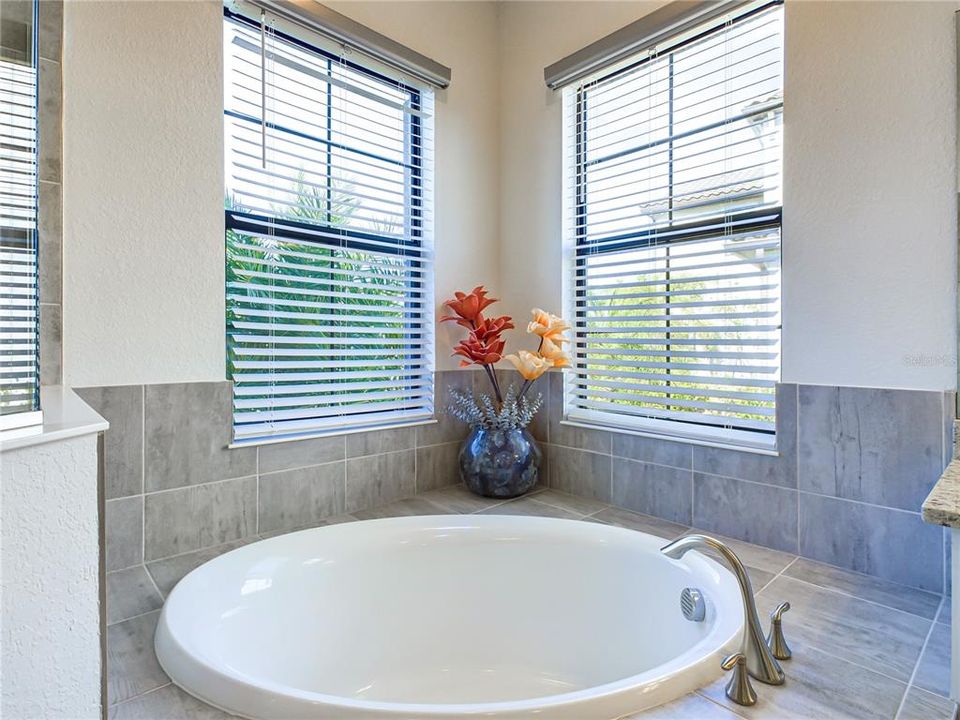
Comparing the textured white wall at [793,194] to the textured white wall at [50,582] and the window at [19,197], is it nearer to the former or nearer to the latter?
the window at [19,197]

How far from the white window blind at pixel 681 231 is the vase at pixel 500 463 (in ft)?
0.98

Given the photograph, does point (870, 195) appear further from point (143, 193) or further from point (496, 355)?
point (143, 193)

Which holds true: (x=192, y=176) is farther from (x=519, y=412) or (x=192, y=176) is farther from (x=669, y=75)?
(x=669, y=75)

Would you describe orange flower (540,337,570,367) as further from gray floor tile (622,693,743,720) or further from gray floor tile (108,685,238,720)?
gray floor tile (108,685,238,720)

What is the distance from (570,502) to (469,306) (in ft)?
3.02

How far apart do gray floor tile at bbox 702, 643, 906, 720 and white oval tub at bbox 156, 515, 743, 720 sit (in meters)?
0.15

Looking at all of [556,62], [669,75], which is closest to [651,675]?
[669,75]

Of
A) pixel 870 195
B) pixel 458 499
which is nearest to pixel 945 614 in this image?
pixel 870 195

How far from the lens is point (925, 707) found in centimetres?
85

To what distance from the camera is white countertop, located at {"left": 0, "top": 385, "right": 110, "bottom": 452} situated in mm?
579

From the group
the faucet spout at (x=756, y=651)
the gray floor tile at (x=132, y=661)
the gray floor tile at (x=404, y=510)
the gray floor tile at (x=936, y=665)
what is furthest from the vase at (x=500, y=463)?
the gray floor tile at (x=936, y=665)

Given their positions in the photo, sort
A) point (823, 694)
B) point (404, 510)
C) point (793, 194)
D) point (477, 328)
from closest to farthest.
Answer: point (823, 694) < point (793, 194) < point (404, 510) < point (477, 328)

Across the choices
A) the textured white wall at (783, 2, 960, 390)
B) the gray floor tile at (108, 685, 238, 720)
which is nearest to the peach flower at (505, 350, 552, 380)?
the textured white wall at (783, 2, 960, 390)

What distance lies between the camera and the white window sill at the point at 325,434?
5.27 feet
